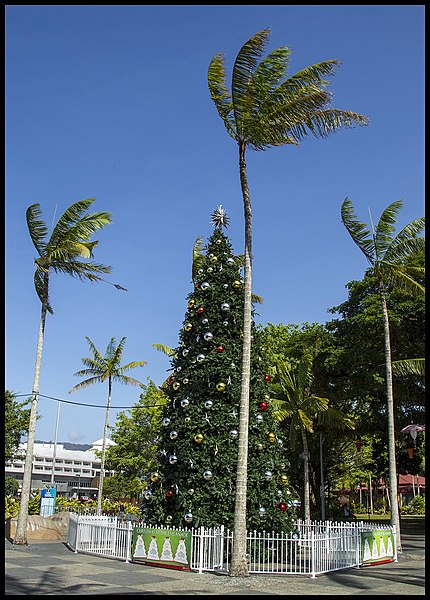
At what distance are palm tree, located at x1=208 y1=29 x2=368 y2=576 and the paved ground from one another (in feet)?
6.12

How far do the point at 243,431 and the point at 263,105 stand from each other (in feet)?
26.9

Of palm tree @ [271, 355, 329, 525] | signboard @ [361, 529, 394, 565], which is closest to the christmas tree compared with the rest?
signboard @ [361, 529, 394, 565]

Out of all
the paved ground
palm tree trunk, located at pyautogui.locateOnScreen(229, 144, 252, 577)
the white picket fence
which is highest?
palm tree trunk, located at pyautogui.locateOnScreen(229, 144, 252, 577)

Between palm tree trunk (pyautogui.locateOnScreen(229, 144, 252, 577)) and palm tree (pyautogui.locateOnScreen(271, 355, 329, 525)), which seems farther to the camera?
palm tree (pyautogui.locateOnScreen(271, 355, 329, 525))

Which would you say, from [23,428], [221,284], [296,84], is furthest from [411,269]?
[23,428]

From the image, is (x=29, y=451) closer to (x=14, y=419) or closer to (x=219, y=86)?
(x=219, y=86)

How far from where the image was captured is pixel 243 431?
13969 millimetres

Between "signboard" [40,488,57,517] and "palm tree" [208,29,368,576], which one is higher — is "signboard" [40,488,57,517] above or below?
below

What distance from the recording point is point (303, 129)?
1496cm

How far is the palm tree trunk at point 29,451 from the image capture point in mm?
19594

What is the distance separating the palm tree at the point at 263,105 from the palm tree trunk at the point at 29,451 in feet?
31.3

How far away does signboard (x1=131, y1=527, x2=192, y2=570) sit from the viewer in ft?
46.5

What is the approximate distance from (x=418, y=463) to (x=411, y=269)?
18709 millimetres

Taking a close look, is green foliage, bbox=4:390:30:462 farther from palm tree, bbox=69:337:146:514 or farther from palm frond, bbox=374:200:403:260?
palm frond, bbox=374:200:403:260
